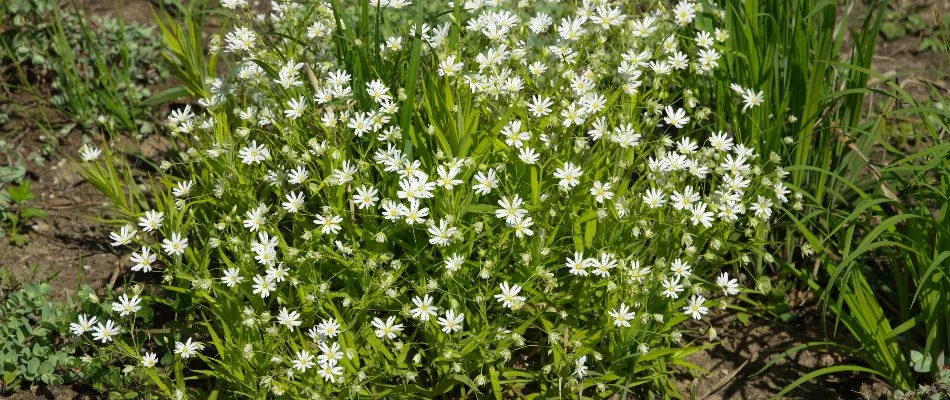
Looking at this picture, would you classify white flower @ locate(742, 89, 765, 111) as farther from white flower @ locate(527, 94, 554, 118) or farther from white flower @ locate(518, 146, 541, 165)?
white flower @ locate(518, 146, 541, 165)

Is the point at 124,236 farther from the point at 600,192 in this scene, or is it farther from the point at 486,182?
the point at 600,192

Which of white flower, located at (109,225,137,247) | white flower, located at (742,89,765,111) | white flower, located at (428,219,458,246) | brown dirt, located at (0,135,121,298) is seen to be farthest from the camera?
brown dirt, located at (0,135,121,298)

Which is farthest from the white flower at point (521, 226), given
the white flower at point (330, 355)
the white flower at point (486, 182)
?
the white flower at point (330, 355)

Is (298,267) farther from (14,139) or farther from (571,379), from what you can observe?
(14,139)

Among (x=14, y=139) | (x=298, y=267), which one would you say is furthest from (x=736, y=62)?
(x=14, y=139)

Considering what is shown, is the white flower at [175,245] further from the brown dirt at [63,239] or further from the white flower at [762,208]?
the white flower at [762,208]

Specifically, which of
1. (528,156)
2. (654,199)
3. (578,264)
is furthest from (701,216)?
(528,156)

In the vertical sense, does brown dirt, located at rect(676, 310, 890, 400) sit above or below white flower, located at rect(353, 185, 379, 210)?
below

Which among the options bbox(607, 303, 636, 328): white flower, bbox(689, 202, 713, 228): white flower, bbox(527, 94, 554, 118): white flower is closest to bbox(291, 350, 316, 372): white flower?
bbox(607, 303, 636, 328): white flower
